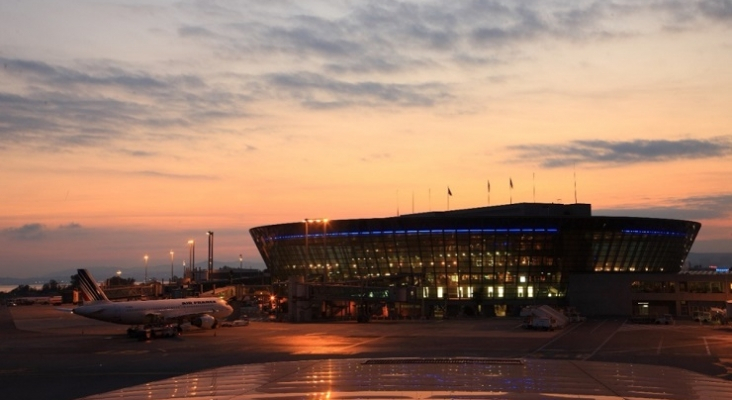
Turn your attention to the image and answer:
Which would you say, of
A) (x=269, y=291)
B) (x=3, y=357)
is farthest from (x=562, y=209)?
(x=3, y=357)

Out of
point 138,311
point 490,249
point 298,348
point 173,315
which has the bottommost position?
point 298,348

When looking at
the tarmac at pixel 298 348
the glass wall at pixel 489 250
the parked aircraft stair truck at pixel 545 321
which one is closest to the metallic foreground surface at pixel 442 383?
the tarmac at pixel 298 348

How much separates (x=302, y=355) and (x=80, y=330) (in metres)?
50.4

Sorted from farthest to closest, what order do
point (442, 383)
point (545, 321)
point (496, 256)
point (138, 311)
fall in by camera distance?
1. point (496, 256)
2. point (545, 321)
3. point (138, 311)
4. point (442, 383)

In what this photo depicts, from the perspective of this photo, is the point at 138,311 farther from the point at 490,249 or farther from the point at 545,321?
the point at 490,249

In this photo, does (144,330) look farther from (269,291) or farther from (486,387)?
(269,291)

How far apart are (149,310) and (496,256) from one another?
78724 mm

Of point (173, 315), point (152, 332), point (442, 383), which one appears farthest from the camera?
point (173, 315)

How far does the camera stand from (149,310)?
8769 centimetres

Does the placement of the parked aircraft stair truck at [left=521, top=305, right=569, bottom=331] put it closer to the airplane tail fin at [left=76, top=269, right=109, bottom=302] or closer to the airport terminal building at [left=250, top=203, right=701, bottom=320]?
the airport terminal building at [left=250, top=203, right=701, bottom=320]

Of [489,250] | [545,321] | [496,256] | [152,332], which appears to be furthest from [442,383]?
[496,256]

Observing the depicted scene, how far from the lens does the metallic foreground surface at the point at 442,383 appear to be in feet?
49.4

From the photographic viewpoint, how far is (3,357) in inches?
2422

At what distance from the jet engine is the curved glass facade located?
44848 mm
